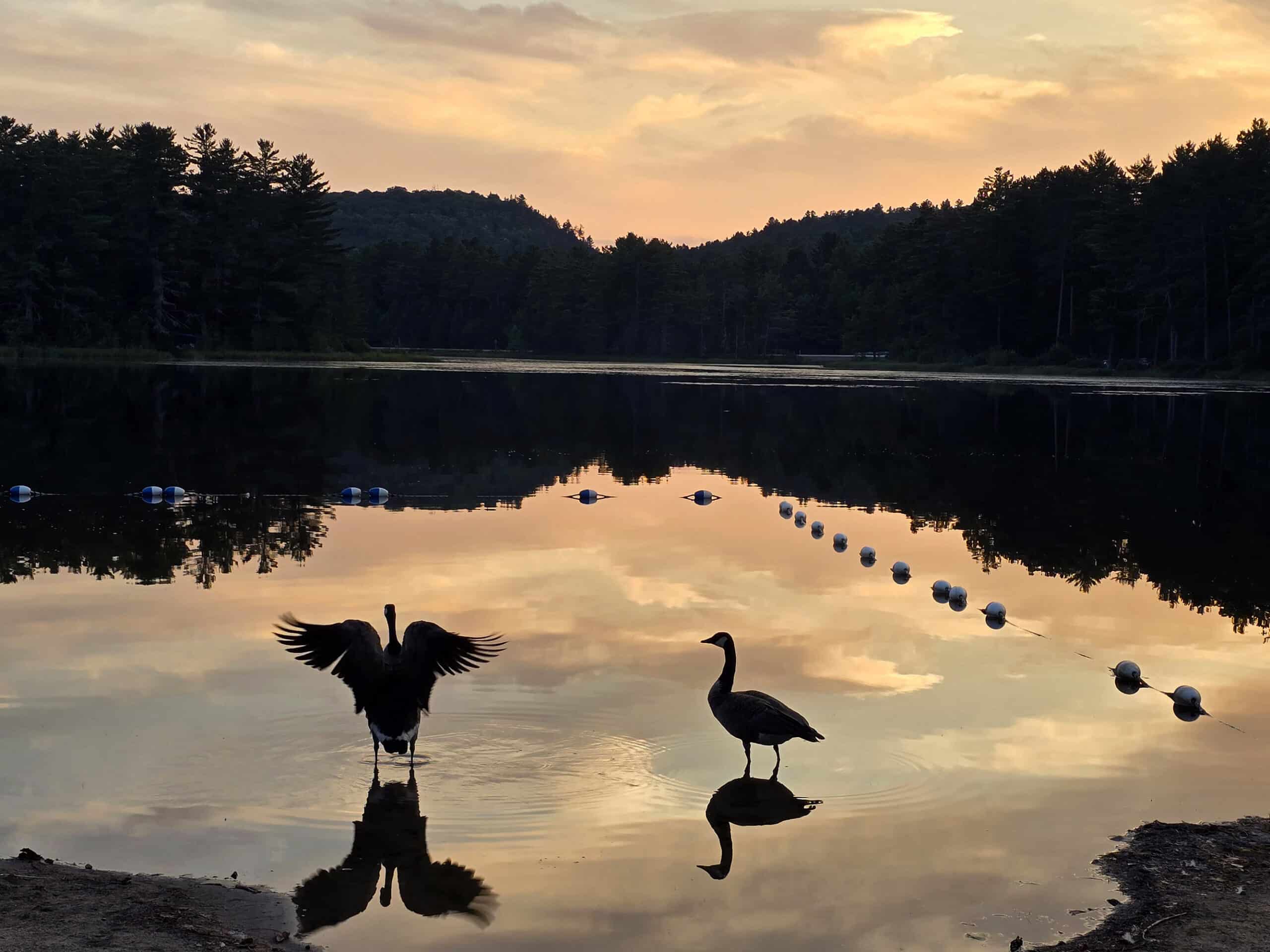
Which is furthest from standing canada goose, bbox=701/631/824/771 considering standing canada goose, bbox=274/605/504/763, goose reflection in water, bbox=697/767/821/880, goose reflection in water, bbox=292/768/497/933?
goose reflection in water, bbox=292/768/497/933

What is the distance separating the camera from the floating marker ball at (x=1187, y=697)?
1339 cm

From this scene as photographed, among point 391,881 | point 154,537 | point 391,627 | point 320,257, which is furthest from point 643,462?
point 320,257

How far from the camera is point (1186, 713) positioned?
13.3 m

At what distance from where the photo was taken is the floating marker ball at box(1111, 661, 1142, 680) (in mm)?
14422

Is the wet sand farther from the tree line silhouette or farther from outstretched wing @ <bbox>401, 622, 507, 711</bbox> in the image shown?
the tree line silhouette

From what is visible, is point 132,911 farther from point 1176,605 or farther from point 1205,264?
point 1205,264

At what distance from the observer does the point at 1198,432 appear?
4981 centimetres

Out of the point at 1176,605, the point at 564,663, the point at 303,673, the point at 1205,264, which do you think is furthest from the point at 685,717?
the point at 1205,264

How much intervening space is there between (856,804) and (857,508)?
739 inches

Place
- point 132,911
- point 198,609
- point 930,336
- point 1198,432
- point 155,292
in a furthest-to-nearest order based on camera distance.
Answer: point 930,336
point 155,292
point 1198,432
point 198,609
point 132,911

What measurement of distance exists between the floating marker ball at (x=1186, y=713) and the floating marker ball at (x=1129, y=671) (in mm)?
950

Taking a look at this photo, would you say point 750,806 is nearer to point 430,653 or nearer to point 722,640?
point 722,640

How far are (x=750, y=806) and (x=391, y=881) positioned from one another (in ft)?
9.51

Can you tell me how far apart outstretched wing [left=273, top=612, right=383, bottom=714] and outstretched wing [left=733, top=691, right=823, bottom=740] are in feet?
10.1
